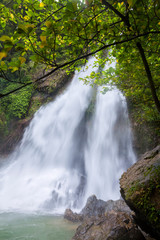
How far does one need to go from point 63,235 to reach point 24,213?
2.85 metres

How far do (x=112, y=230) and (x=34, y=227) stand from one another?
343 centimetres

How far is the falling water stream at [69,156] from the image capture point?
329 inches

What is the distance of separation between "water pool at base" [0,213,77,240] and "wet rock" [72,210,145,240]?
2.86 feet

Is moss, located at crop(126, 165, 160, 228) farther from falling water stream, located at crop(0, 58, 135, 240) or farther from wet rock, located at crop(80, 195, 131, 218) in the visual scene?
falling water stream, located at crop(0, 58, 135, 240)

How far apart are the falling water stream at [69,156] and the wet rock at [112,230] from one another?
3.16 metres

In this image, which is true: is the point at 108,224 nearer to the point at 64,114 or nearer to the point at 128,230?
the point at 128,230

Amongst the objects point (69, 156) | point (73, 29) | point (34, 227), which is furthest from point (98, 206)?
point (73, 29)

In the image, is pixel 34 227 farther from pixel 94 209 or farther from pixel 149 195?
pixel 149 195

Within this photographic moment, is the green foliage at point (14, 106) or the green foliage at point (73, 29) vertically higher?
the green foliage at point (14, 106)

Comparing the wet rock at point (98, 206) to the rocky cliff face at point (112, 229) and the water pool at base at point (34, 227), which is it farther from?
the rocky cliff face at point (112, 229)

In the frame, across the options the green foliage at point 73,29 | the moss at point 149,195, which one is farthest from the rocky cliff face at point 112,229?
the green foliage at point 73,29

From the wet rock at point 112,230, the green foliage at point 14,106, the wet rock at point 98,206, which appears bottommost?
the wet rock at point 112,230

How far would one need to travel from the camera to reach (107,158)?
1032 cm

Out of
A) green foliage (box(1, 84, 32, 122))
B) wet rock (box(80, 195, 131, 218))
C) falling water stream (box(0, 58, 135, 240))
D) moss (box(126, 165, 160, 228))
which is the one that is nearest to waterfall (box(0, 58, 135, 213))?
falling water stream (box(0, 58, 135, 240))
